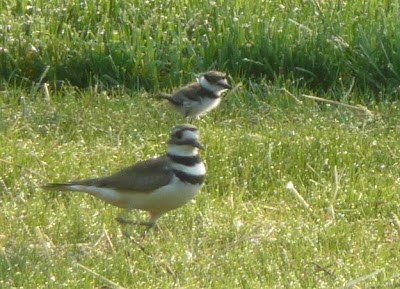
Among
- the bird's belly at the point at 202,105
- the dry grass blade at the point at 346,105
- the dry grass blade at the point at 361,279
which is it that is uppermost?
the dry grass blade at the point at 361,279

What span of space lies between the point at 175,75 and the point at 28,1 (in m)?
1.71

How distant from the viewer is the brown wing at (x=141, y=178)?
7.19 metres

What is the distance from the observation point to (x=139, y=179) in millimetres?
7254

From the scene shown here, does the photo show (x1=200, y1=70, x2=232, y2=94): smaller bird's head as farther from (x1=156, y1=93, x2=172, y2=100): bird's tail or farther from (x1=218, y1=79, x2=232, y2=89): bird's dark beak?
(x1=156, y1=93, x2=172, y2=100): bird's tail

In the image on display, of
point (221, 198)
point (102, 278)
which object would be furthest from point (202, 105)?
point (102, 278)

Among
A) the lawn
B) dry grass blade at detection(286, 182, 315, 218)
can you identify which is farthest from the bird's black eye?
dry grass blade at detection(286, 182, 315, 218)

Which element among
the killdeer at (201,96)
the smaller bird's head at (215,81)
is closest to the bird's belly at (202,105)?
the killdeer at (201,96)

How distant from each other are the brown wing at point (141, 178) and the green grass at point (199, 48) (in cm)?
252

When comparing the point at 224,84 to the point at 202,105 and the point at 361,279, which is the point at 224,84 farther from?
the point at 361,279

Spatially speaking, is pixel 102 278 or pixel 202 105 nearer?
pixel 102 278

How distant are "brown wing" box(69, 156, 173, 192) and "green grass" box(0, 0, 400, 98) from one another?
2.52m

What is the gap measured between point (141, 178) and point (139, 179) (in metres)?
0.01

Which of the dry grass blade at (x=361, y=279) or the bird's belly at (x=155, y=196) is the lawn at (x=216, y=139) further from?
the bird's belly at (x=155, y=196)

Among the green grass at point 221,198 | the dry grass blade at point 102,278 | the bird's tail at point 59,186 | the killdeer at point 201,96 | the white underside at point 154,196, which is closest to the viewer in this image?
the dry grass blade at point 102,278
